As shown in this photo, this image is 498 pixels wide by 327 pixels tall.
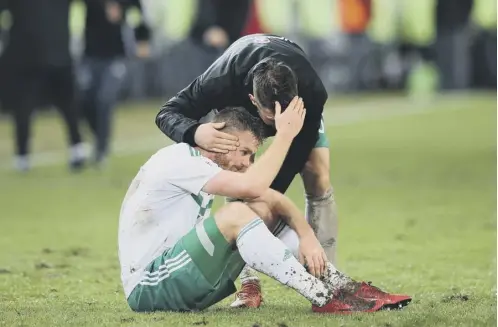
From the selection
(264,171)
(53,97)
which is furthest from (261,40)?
(53,97)

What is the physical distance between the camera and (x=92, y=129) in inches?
625

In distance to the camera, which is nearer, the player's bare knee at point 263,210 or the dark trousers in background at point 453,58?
the player's bare knee at point 263,210

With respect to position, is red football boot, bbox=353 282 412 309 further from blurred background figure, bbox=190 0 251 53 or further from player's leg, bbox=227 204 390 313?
blurred background figure, bbox=190 0 251 53

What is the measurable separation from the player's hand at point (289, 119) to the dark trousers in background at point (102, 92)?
9.47 metres

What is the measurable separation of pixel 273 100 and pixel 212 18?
37.0 feet

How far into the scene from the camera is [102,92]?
606 inches

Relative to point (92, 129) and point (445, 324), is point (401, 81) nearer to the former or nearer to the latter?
point (92, 129)

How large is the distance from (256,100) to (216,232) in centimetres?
A: 60

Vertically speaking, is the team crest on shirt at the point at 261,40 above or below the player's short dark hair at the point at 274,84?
above

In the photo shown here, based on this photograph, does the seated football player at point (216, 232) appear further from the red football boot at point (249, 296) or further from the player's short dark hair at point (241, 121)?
the red football boot at point (249, 296)

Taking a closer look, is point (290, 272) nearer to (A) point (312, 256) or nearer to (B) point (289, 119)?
(A) point (312, 256)

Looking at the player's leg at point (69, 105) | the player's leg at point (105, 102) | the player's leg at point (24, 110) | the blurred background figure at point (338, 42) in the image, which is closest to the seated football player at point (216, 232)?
the player's leg at point (69, 105)

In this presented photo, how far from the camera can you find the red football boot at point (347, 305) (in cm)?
614

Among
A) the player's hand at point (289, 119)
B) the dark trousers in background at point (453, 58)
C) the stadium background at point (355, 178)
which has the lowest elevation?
the dark trousers in background at point (453, 58)
